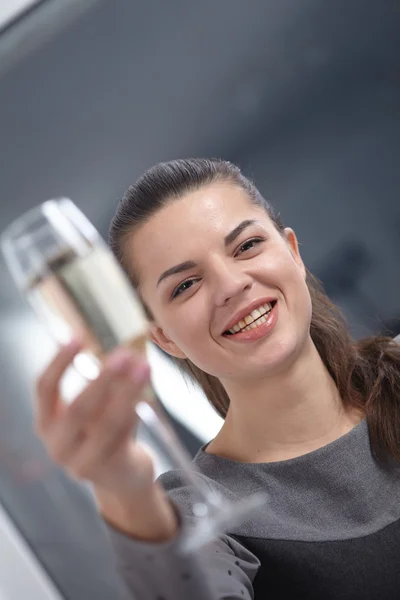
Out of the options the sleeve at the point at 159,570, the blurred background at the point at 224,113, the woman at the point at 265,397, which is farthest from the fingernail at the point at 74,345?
the blurred background at the point at 224,113

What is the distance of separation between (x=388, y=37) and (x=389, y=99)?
9cm

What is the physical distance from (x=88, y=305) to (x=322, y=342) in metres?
0.56

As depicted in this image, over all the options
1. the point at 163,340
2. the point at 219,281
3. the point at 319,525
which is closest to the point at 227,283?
the point at 219,281

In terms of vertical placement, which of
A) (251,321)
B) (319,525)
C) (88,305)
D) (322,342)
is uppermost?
(88,305)

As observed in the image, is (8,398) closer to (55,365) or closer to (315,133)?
(55,365)

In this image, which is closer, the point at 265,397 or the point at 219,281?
the point at 219,281

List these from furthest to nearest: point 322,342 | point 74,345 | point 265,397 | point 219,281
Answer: point 322,342 < point 265,397 < point 219,281 < point 74,345

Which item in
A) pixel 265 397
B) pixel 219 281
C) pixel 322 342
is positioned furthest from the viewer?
pixel 322 342

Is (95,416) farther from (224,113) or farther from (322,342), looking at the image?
(224,113)

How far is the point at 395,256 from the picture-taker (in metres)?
1.02

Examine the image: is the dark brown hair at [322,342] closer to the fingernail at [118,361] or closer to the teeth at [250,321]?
the teeth at [250,321]

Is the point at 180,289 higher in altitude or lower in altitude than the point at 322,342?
higher

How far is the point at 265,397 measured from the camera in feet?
2.41

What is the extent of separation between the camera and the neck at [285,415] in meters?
0.73
